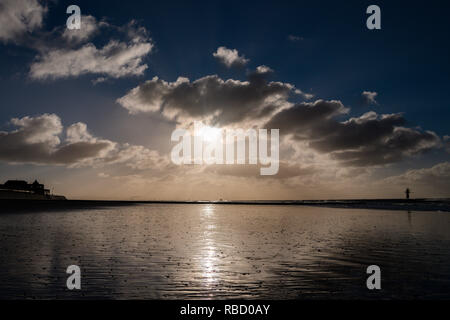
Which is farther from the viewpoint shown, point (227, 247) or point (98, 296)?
point (227, 247)

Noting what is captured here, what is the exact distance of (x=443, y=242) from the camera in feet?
103

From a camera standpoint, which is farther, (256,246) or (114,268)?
(256,246)

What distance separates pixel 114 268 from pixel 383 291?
1492 cm

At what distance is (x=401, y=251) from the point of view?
Result: 87.1ft

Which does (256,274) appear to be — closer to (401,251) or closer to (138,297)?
(138,297)

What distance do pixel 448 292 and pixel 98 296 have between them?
1598 cm

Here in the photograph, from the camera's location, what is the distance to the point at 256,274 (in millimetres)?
19156
